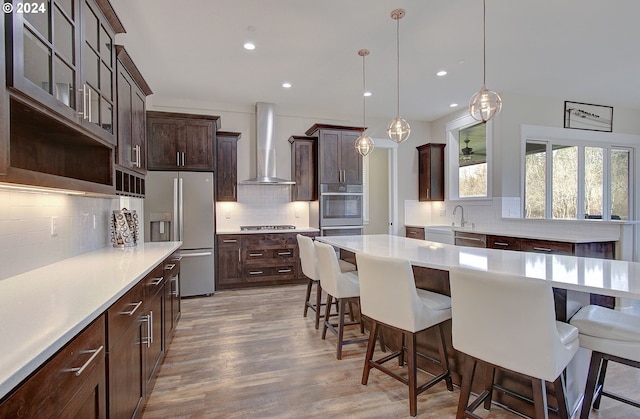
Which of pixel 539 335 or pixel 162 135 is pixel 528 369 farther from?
pixel 162 135

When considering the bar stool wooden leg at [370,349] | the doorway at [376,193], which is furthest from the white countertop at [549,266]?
the doorway at [376,193]

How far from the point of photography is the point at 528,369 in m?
1.42

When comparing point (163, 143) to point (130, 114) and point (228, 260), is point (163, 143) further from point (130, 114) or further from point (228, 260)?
point (228, 260)

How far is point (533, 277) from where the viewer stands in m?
1.55

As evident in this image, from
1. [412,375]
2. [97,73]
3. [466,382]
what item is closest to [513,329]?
[466,382]

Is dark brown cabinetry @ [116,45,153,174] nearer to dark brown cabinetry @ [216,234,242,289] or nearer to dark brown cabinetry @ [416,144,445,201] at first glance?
dark brown cabinetry @ [216,234,242,289]

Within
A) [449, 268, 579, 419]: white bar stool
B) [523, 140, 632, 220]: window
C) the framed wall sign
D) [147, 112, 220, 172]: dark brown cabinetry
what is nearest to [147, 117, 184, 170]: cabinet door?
[147, 112, 220, 172]: dark brown cabinetry

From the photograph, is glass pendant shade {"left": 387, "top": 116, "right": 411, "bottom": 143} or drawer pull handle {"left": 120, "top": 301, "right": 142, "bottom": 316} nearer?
drawer pull handle {"left": 120, "top": 301, "right": 142, "bottom": 316}

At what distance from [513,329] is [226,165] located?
4.49 m

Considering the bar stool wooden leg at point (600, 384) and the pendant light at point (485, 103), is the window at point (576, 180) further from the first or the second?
the bar stool wooden leg at point (600, 384)

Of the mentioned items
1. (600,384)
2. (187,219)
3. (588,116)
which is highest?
(588,116)

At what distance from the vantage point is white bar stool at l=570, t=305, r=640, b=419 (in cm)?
145

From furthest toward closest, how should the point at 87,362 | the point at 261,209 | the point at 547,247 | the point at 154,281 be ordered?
1. the point at 261,209
2. the point at 547,247
3. the point at 154,281
4. the point at 87,362

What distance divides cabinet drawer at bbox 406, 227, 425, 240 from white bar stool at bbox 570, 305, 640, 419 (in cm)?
413
